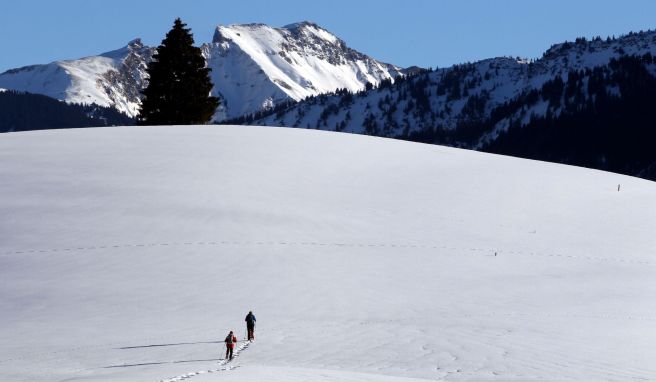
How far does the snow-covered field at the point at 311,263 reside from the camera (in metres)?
27.8

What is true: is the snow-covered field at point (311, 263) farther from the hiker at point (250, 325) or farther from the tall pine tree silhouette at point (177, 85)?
the tall pine tree silhouette at point (177, 85)

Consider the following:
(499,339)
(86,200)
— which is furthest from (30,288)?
(499,339)

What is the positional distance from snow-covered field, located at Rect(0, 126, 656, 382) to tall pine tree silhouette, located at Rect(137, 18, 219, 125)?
1299 centimetres

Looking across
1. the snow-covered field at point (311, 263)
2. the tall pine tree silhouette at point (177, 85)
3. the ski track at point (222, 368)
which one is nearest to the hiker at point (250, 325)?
the ski track at point (222, 368)

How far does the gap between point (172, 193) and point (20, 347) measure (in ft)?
63.9

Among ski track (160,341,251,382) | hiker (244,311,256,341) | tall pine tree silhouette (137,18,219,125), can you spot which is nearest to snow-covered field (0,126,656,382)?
ski track (160,341,251,382)

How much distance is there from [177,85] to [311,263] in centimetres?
3821

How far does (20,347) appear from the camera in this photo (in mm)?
29297

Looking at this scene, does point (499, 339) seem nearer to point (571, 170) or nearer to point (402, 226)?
point (402, 226)

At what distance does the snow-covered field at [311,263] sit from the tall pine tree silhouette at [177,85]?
42.6 feet

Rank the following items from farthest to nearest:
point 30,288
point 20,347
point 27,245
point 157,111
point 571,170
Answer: point 157,111, point 571,170, point 27,245, point 30,288, point 20,347

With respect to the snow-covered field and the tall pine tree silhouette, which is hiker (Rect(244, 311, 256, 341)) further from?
the tall pine tree silhouette

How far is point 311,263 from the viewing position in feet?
130

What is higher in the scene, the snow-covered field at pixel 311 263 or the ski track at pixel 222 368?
the snow-covered field at pixel 311 263
